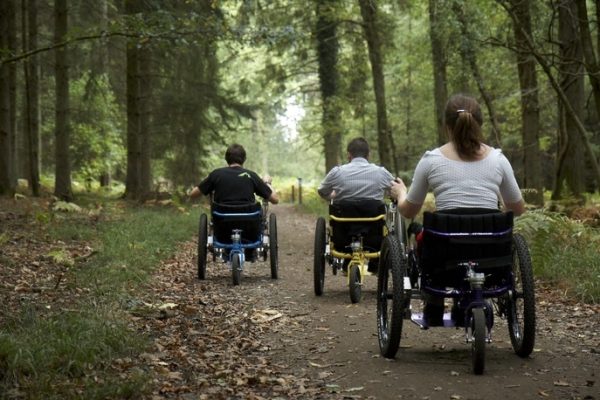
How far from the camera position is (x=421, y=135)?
30562 mm

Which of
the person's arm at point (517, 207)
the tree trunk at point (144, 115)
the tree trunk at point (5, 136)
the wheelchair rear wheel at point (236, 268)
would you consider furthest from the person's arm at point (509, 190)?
the tree trunk at point (144, 115)

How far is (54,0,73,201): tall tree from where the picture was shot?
15711 mm

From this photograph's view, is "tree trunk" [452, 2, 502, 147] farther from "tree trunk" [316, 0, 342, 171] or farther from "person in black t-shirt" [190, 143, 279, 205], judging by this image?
"person in black t-shirt" [190, 143, 279, 205]

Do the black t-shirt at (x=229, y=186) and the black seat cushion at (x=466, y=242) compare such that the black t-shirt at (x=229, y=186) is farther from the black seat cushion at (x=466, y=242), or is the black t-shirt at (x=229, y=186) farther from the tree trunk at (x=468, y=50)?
the tree trunk at (x=468, y=50)

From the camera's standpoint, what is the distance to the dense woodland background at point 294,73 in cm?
1247

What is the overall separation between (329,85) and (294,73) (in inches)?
56.4

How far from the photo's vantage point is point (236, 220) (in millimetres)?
9125

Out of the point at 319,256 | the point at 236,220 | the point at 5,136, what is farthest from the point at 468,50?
the point at 5,136

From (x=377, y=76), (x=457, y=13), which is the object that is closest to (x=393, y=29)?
(x=377, y=76)

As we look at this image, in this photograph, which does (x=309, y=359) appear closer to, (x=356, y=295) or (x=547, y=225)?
(x=356, y=295)

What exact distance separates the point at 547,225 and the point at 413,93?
22.6 metres

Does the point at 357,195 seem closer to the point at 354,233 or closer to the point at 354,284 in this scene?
the point at 354,233

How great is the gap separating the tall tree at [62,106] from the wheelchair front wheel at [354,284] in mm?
10734

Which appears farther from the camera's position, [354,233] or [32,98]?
[32,98]
